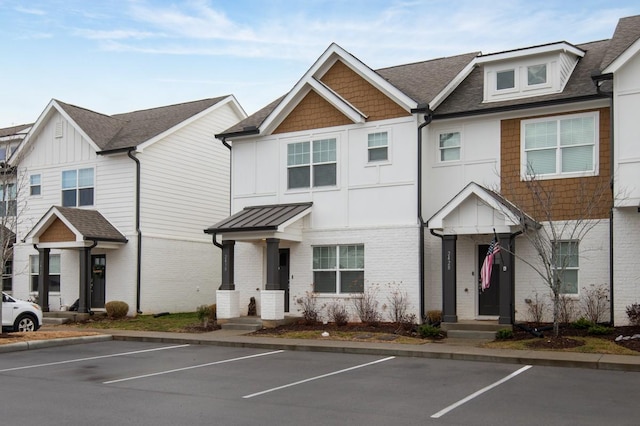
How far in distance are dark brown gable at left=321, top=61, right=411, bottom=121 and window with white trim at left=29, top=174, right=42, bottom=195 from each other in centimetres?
1336

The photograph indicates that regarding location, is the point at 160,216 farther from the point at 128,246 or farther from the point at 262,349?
the point at 262,349

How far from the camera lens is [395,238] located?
2158 cm

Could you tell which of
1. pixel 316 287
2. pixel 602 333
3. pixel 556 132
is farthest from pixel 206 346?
pixel 556 132

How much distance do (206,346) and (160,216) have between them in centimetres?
1004

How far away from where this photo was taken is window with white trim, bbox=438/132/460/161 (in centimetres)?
2179

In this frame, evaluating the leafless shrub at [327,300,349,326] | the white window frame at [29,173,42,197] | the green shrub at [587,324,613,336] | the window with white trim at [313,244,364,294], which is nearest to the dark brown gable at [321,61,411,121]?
the window with white trim at [313,244,364,294]

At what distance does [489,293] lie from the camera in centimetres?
2089

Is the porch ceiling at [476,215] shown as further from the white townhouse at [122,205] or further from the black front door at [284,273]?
the white townhouse at [122,205]

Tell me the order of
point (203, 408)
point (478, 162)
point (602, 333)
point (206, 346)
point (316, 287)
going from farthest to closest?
point (316, 287) → point (478, 162) → point (206, 346) → point (602, 333) → point (203, 408)

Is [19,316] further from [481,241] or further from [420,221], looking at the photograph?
[481,241]

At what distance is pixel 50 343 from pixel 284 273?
777 cm

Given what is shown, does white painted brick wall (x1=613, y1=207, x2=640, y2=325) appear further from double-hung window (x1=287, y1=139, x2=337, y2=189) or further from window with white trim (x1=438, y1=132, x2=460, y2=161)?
double-hung window (x1=287, y1=139, x2=337, y2=189)

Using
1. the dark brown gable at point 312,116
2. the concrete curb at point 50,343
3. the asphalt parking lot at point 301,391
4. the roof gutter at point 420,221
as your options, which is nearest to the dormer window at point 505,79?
the roof gutter at point 420,221

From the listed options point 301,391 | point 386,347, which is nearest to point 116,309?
point 386,347
